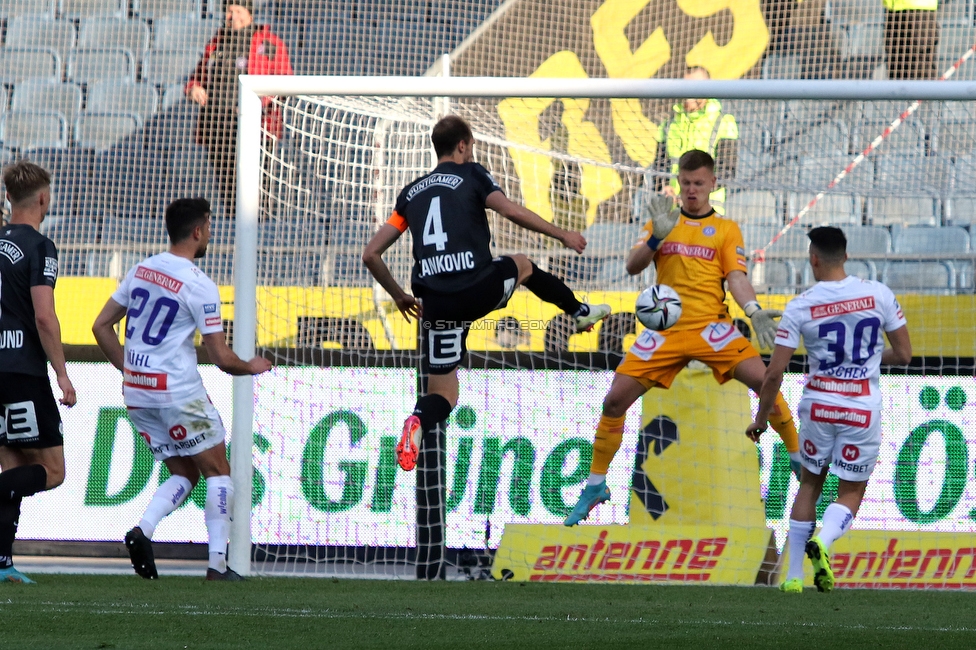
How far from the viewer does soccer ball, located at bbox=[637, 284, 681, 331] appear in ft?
21.3

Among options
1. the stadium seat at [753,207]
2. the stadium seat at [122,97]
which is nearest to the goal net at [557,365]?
the stadium seat at [753,207]

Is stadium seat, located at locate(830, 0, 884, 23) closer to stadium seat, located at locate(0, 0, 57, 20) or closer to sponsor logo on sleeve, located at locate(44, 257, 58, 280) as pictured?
sponsor logo on sleeve, located at locate(44, 257, 58, 280)

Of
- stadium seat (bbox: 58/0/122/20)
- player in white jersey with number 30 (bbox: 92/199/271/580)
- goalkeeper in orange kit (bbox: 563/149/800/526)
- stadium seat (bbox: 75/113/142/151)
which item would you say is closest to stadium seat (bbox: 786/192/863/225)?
goalkeeper in orange kit (bbox: 563/149/800/526)

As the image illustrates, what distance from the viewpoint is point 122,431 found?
8.80 m

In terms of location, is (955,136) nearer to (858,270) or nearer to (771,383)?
(858,270)

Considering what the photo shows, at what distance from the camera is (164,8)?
1345 cm

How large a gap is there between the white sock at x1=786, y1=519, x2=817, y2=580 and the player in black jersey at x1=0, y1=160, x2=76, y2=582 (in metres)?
3.70

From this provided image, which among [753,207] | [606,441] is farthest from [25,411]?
[753,207]

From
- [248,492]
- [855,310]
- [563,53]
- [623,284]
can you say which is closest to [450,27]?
[563,53]

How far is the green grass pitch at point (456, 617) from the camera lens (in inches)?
167

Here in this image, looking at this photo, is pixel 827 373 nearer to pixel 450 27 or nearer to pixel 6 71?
pixel 450 27

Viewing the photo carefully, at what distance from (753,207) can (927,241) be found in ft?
4.34

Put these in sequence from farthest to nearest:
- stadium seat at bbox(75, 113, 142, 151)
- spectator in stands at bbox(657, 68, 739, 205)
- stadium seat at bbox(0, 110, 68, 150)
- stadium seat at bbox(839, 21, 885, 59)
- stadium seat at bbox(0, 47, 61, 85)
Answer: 1. stadium seat at bbox(0, 47, 61, 85)
2. stadium seat at bbox(0, 110, 68, 150)
3. stadium seat at bbox(75, 113, 142, 151)
4. stadium seat at bbox(839, 21, 885, 59)
5. spectator in stands at bbox(657, 68, 739, 205)

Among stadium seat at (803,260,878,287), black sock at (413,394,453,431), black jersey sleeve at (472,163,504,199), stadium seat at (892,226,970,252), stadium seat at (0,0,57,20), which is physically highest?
stadium seat at (0,0,57,20)
